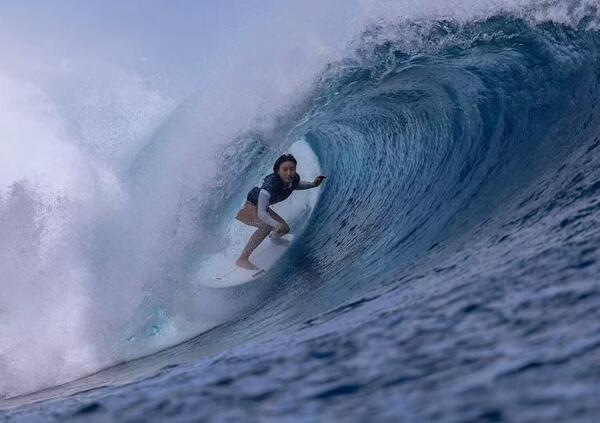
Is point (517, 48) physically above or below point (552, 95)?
above

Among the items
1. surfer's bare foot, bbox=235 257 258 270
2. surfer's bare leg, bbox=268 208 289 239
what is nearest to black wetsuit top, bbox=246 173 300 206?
surfer's bare leg, bbox=268 208 289 239

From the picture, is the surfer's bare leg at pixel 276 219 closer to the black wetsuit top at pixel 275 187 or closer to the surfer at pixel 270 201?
the surfer at pixel 270 201

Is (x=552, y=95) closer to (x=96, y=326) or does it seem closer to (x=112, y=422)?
(x=96, y=326)

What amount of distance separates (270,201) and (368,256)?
1289 millimetres

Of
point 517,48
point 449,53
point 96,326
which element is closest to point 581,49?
point 517,48

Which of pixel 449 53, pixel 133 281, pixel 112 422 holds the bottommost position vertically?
pixel 112 422

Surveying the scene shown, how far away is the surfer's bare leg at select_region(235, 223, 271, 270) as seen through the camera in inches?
243

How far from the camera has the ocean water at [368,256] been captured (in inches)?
74.2

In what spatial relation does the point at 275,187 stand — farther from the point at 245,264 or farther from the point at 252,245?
the point at 245,264

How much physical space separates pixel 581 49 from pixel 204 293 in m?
4.47

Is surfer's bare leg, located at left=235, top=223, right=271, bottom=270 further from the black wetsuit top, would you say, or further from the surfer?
the black wetsuit top

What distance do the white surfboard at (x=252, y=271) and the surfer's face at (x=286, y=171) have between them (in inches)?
35.5

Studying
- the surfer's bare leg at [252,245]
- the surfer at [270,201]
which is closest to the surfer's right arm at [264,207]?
the surfer at [270,201]

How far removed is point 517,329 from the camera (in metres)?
1.96
